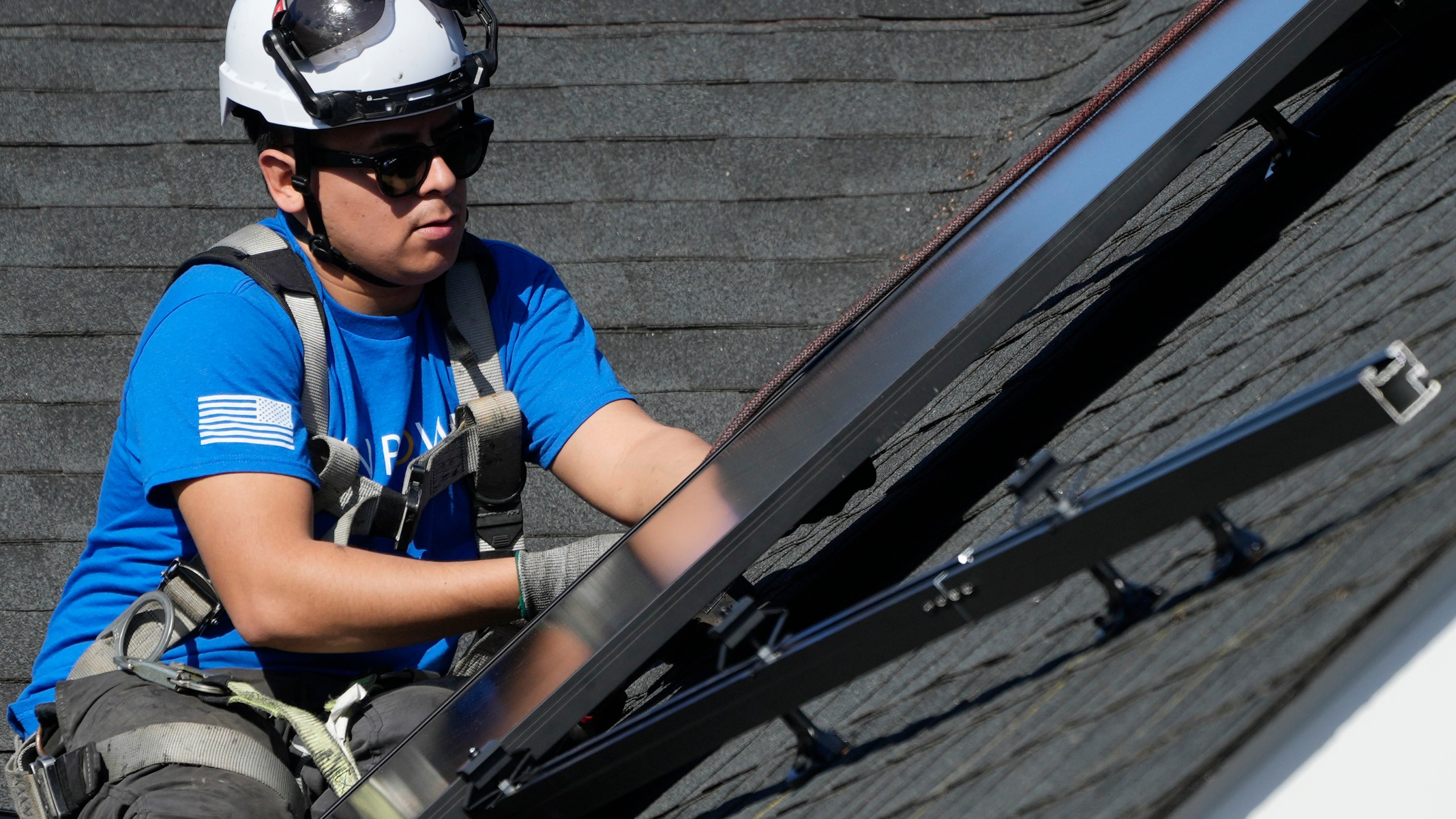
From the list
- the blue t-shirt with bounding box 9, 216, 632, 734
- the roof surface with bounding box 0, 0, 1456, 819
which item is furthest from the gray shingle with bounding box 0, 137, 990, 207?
the blue t-shirt with bounding box 9, 216, 632, 734

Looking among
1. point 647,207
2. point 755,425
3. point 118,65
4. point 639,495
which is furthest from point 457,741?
point 118,65

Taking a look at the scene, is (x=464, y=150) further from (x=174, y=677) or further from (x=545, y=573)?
(x=174, y=677)

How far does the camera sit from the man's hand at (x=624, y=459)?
2.39 metres

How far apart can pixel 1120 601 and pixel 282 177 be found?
5.18 feet

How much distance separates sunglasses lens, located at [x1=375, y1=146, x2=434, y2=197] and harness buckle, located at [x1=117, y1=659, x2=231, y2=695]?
2.75ft

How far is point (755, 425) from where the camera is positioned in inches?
76.6

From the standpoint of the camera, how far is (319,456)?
7.00 feet

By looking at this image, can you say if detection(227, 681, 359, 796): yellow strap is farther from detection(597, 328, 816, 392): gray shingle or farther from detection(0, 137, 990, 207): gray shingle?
detection(0, 137, 990, 207): gray shingle

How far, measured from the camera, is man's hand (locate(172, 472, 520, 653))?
195 cm

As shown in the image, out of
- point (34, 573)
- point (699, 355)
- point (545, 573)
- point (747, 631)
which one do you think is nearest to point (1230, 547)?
point (747, 631)

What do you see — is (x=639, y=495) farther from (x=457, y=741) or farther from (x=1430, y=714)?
(x=1430, y=714)

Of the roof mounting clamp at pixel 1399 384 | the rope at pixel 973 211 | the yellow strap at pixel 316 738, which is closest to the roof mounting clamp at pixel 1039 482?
the roof mounting clamp at pixel 1399 384

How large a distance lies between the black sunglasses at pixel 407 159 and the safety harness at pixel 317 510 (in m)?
0.19

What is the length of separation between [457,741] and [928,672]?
614mm
